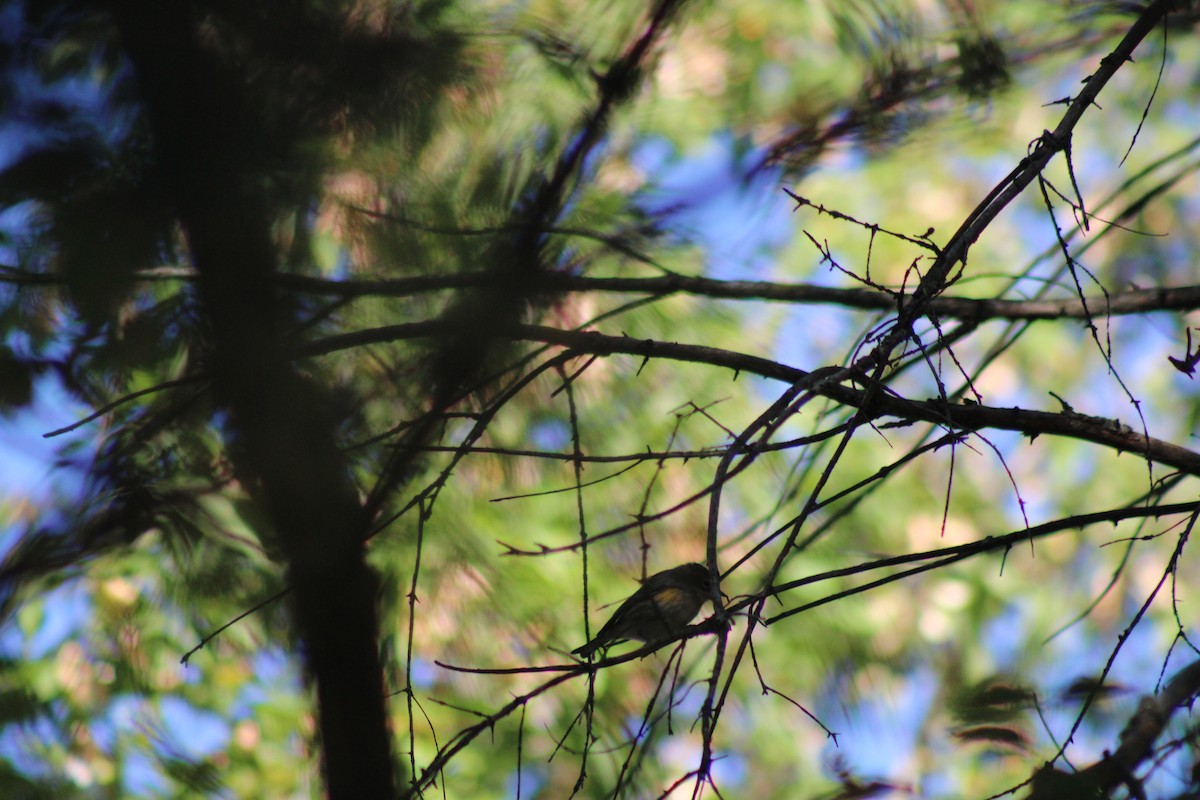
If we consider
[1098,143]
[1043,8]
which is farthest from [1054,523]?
[1098,143]

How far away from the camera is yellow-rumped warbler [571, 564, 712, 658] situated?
2080 mm

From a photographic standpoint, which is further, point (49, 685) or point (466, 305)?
point (49, 685)

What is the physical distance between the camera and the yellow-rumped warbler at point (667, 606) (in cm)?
208

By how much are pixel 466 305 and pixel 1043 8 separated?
162cm

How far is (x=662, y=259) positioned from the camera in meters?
2.08

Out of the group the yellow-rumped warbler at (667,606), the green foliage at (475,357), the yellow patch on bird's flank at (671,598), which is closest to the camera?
the green foliage at (475,357)

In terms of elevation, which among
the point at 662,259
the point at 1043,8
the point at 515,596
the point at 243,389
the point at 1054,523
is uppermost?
the point at 1043,8

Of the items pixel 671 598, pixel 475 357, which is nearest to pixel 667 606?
pixel 671 598

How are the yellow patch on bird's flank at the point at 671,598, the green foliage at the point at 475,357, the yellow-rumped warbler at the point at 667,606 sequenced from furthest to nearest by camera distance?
the yellow patch on bird's flank at the point at 671,598
the yellow-rumped warbler at the point at 667,606
the green foliage at the point at 475,357

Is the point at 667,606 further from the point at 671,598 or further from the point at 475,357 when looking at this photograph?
the point at 475,357

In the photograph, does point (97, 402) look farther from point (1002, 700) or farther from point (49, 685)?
point (1002, 700)

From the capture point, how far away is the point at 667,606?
230cm

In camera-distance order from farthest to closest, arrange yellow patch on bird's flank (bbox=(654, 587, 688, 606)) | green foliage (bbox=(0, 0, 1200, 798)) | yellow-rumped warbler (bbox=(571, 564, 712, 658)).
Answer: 1. yellow patch on bird's flank (bbox=(654, 587, 688, 606))
2. yellow-rumped warbler (bbox=(571, 564, 712, 658))
3. green foliage (bbox=(0, 0, 1200, 798))

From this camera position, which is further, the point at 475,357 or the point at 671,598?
the point at 671,598
